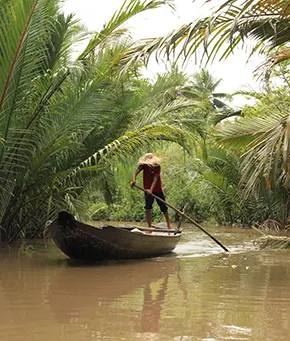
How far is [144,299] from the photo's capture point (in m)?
5.79

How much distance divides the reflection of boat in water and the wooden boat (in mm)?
246

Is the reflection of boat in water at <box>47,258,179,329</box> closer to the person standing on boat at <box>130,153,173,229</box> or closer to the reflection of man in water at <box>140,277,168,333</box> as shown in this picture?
the reflection of man in water at <box>140,277,168,333</box>

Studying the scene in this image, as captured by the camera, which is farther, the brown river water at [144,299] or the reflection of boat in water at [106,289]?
the reflection of boat in water at [106,289]

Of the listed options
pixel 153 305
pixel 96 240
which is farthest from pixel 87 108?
pixel 153 305

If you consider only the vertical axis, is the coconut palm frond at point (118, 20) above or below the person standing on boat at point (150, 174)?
above

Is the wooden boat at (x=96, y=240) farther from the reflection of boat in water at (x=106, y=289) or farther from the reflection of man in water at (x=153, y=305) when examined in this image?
the reflection of man in water at (x=153, y=305)

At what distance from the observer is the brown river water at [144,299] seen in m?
4.36

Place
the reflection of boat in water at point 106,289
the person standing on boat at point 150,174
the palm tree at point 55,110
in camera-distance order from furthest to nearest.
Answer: the person standing on boat at point 150,174
the palm tree at point 55,110
the reflection of boat in water at point 106,289

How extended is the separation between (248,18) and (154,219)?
56.6ft

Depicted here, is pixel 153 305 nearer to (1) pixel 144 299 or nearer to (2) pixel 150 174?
(1) pixel 144 299

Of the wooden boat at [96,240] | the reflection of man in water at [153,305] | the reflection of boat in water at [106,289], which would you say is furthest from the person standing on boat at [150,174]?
the reflection of man in water at [153,305]

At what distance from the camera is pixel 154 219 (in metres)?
23.8

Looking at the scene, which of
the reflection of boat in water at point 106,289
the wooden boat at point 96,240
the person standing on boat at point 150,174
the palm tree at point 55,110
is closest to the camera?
the reflection of boat in water at point 106,289

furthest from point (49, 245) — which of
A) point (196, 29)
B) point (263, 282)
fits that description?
point (196, 29)
